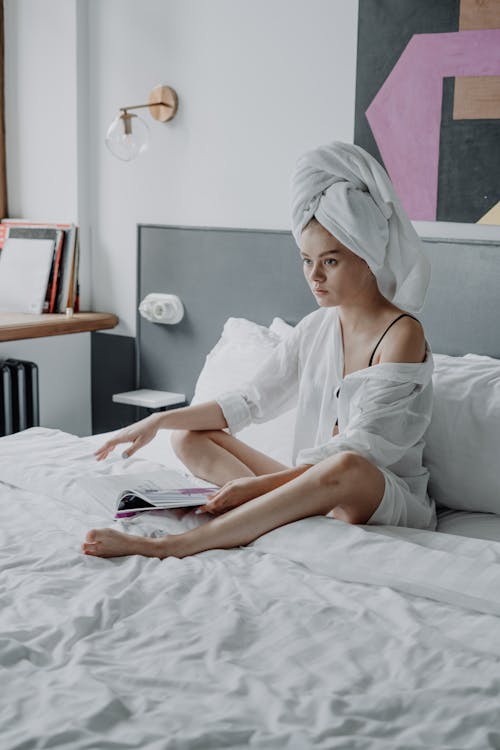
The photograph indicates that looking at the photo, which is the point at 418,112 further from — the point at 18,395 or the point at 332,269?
the point at 18,395

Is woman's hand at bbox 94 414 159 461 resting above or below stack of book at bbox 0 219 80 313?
below

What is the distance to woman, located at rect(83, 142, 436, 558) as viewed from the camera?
70.9 inches

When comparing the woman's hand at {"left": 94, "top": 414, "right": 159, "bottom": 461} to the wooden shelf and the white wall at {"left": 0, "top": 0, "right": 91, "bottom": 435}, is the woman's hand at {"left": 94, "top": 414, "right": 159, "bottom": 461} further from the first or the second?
the white wall at {"left": 0, "top": 0, "right": 91, "bottom": 435}

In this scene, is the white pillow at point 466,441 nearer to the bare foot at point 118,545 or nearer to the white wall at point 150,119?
the bare foot at point 118,545

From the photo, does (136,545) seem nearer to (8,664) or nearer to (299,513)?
(299,513)

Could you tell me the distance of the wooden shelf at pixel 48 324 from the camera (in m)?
3.19

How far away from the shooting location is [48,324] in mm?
3293

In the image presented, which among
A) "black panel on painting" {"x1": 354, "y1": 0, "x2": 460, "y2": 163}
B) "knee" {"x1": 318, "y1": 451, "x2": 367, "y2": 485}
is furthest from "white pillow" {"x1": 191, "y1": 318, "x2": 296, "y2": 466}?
"black panel on painting" {"x1": 354, "y1": 0, "x2": 460, "y2": 163}

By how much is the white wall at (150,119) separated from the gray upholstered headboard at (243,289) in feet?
0.27

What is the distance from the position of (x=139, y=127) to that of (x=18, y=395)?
1048mm

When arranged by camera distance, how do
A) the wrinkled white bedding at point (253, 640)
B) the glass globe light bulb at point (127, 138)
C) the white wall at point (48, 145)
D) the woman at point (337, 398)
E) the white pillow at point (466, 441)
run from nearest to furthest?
the wrinkled white bedding at point (253, 640) → the woman at point (337, 398) → the white pillow at point (466, 441) → the glass globe light bulb at point (127, 138) → the white wall at point (48, 145)

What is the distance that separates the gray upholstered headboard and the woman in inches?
16.3

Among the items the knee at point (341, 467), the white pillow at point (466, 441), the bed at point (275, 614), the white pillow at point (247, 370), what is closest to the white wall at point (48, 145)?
the white pillow at point (247, 370)

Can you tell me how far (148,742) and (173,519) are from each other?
0.83 m
